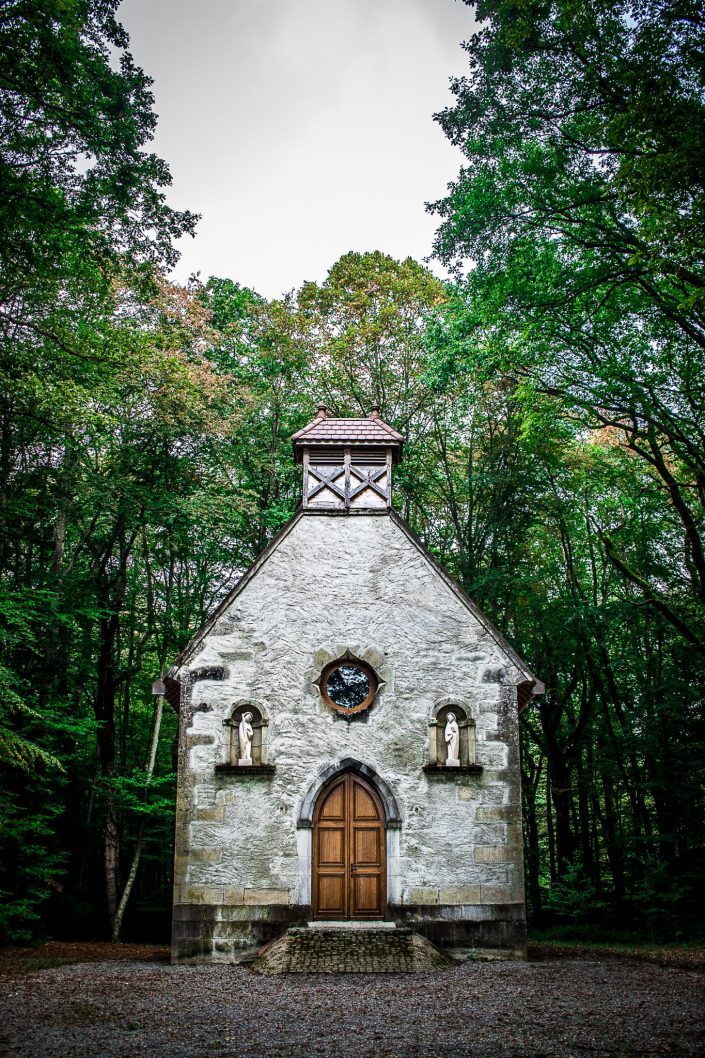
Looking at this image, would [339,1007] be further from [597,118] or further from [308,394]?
[308,394]

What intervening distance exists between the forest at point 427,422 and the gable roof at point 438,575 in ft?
8.97

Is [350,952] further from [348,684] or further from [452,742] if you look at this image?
[348,684]

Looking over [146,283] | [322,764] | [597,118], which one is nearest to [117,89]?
[146,283]

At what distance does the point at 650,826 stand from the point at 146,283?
53.8 feet

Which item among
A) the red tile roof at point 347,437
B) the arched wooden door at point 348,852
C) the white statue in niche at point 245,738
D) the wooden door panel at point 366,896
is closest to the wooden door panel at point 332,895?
the arched wooden door at point 348,852

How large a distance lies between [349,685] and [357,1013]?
597cm

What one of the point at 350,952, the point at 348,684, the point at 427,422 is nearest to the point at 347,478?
the point at 348,684

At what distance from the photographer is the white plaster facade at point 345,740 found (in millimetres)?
13109

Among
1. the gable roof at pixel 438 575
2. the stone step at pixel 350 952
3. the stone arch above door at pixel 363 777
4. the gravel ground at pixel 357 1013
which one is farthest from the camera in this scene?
the gable roof at pixel 438 575

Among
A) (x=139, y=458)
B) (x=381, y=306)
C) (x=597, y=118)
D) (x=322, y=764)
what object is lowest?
(x=322, y=764)

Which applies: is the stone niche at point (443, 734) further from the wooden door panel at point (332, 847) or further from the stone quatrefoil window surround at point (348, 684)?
the wooden door panel at point (332, 847)

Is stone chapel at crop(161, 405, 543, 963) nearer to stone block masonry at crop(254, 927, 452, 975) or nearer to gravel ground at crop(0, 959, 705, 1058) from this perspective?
stone block masonry at crop(254, 927, 452, 975)

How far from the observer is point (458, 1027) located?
7891mm

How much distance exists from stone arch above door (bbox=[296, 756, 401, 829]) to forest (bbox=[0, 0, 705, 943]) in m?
4.00
